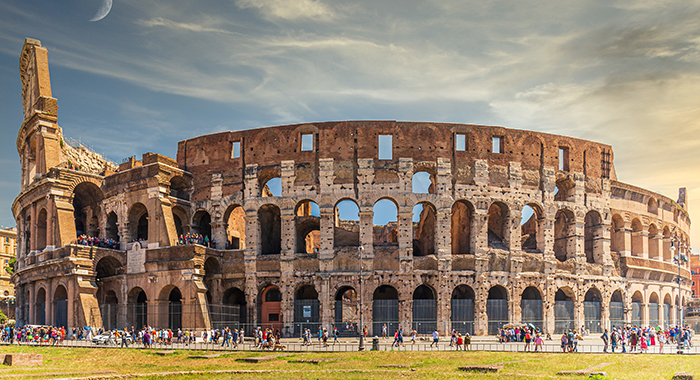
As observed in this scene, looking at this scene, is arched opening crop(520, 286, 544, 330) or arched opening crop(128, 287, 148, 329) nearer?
arched opening crop(520, 286, 544, 330)

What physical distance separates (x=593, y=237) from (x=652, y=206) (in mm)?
7641

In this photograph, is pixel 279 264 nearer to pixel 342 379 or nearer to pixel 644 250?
pixel 342 379

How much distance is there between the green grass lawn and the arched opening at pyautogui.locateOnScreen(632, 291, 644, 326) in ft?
72.4

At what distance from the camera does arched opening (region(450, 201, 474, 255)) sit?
45.1 metres

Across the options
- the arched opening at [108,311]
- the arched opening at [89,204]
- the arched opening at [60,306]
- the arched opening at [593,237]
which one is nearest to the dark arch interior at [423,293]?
the arched opening at [593,237]

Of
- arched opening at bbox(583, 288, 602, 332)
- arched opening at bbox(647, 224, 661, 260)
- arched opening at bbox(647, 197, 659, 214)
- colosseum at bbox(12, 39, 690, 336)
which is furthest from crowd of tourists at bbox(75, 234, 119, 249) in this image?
arched opening at bbox(647, 224, 661, 260)

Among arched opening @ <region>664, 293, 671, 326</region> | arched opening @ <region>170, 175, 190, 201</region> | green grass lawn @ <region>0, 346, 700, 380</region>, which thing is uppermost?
arched opening @ <region>170, 175, 190, 201</region>

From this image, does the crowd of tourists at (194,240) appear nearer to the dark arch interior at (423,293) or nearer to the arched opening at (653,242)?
the dark arch interior at (423,293)

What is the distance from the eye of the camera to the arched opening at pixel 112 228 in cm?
4838

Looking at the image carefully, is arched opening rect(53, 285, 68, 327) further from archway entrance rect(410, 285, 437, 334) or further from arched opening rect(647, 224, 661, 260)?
arched opening rect(647, 224, 661, 260)

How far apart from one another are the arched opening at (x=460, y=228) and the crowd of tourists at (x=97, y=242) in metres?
23.4

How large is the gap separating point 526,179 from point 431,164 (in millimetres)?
6892

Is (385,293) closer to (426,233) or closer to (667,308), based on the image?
(426,233)

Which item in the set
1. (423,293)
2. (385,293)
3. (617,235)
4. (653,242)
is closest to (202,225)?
(385,293)
